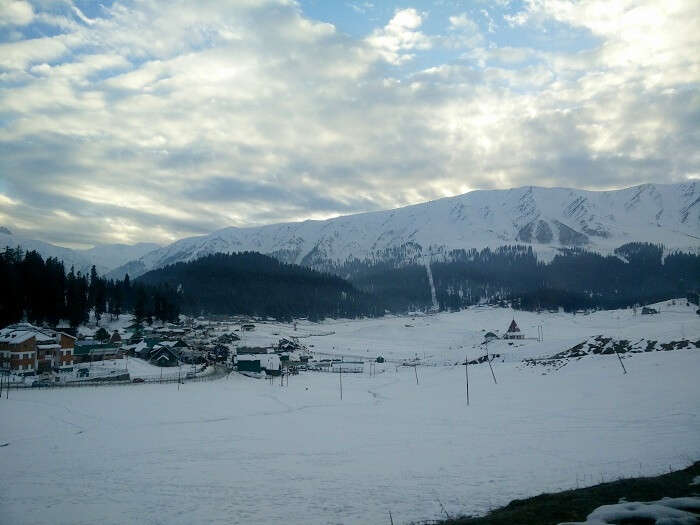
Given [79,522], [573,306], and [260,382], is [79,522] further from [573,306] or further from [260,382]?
[573,306]

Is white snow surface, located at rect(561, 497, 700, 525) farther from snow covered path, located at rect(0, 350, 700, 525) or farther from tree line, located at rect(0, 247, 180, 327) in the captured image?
tree line, located at rect(0, 247, 180, 327)

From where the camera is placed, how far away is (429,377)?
53.9 meters

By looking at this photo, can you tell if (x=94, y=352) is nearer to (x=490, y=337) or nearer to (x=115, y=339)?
(x=115, y=339)

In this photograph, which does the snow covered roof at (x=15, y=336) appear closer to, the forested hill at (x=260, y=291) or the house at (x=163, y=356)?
the house at (x=163, y=356)

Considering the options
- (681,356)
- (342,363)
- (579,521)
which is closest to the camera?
(579,521)

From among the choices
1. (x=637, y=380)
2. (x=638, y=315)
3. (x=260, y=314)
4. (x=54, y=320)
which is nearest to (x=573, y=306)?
(x=638, y=315)

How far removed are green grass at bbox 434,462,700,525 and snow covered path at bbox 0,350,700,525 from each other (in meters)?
1.80

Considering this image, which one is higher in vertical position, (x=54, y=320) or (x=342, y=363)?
(x=54, y=320)

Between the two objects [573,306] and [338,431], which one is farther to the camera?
[573,306]

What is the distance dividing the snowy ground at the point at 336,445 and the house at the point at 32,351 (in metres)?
11.1

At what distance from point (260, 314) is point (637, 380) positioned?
120 meters

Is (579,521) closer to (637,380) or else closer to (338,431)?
(338,431)

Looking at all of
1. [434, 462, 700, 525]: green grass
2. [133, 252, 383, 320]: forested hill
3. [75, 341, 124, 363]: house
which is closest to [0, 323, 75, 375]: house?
[75, 341, 124, 363]: house

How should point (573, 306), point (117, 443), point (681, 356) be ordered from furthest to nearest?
point (573, 306), point (681, 356), point (117, 443)
